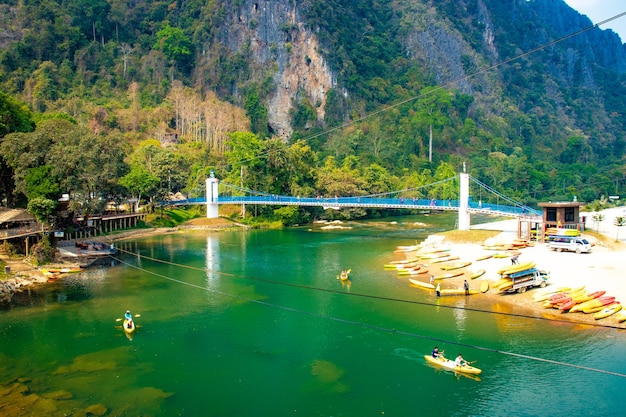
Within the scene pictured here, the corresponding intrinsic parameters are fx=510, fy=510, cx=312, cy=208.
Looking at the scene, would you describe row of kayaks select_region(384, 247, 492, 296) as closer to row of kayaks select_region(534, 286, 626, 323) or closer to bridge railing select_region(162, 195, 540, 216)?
row of kayaks select_region(534, 286, 626, 323)

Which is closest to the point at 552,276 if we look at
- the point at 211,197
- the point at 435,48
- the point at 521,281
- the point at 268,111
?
the point at 521,281

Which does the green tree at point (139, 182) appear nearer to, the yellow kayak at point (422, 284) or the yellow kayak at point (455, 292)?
the yellow kayak at point (422, 284)

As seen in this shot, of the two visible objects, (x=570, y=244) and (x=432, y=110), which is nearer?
(x=570, y=244)

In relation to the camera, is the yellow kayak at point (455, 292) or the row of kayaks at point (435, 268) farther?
the row of kayaks at point (435, 268)

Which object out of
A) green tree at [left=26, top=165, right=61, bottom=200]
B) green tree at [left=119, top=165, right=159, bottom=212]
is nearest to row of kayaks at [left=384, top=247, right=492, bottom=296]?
green tree at [left=26, top=165, right=61, bottom=200]

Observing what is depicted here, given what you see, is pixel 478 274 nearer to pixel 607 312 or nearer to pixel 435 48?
pixel 607 312

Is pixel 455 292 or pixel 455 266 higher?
pixel 455 266

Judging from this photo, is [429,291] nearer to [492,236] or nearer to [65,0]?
[492,236]

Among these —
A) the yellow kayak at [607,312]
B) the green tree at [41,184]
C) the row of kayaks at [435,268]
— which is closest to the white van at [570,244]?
the row of kayaks at [435,268]
